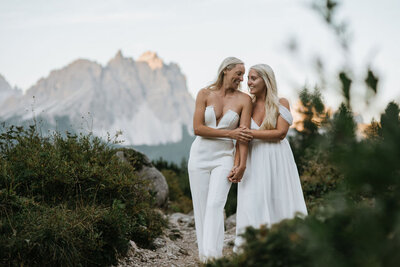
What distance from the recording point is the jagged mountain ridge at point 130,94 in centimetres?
9056

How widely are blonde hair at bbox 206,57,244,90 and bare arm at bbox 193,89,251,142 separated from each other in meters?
0.16

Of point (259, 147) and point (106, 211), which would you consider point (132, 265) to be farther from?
point (259, 147)

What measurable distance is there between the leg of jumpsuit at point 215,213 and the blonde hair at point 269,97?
2.20 feet

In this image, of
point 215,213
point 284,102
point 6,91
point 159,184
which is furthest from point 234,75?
point 6,91

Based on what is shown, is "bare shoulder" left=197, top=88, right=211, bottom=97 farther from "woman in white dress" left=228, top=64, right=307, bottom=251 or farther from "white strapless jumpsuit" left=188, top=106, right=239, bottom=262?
"woman in white dress" left=228, top=64, right=307, bottom=251

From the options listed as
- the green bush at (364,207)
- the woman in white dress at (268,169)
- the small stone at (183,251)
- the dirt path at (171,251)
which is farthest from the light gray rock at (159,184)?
the green bush at (364,207)

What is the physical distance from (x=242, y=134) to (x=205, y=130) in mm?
433

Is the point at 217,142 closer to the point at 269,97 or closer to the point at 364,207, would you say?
the point at 269,97

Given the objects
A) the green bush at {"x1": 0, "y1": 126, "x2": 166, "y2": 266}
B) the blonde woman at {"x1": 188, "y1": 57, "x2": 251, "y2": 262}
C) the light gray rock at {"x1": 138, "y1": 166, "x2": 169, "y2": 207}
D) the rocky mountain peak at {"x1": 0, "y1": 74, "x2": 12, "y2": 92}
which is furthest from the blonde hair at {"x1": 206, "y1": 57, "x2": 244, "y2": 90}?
the rocky mountain peak at {"x1": 0, "y1": 74, "x2": 12, "y2": 92}

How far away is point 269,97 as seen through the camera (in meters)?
4.77

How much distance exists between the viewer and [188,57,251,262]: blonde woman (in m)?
4.64

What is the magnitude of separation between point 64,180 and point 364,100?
14.1 feet

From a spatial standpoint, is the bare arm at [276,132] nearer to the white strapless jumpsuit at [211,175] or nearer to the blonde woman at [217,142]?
the blonde woman at [217,142]

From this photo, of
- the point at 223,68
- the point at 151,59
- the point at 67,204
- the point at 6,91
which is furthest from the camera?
the point at 151,59
